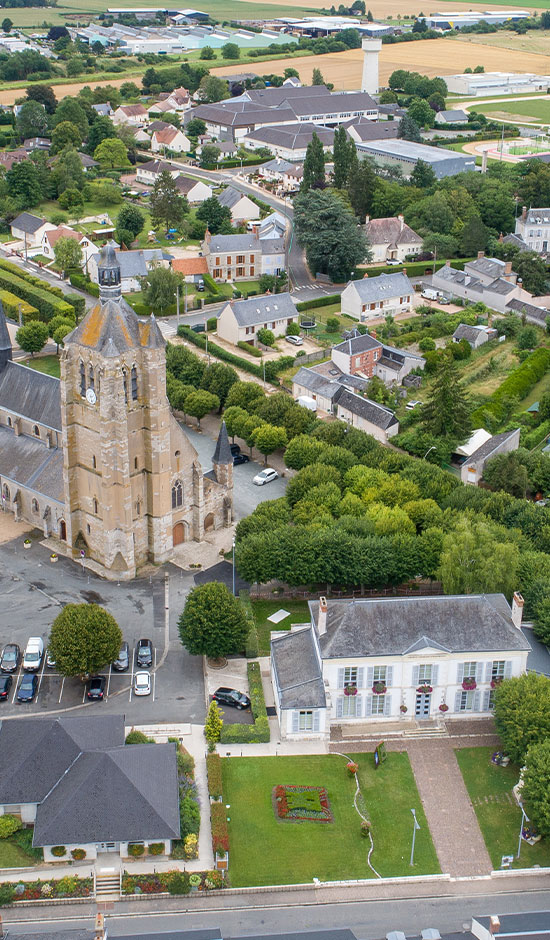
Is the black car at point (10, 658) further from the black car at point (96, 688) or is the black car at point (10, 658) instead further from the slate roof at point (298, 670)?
the slate roof at point (298, 670)

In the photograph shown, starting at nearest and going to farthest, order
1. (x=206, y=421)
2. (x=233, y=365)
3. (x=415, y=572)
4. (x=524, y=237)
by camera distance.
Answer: (x=415, y=572) → (x=206, y=421) → (x=233, y=365) → (x=524, y=237)

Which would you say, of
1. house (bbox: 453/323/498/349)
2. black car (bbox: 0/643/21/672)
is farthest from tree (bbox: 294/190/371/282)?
black car (bbox: 0/643/21/672)

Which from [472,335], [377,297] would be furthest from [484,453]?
[377,297]

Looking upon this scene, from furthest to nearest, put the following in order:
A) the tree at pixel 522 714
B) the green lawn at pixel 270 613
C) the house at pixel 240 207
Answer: the house at pixel 240 207 → the green lawn at pixel 270 613 → the tree at pixel 522 714

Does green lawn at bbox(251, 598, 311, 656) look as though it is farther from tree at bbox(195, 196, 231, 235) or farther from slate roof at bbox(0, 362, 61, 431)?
tree at bbox(195, 196, 231, 235)

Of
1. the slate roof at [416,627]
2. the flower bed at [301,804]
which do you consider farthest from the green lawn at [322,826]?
the slate roof at [416,627]

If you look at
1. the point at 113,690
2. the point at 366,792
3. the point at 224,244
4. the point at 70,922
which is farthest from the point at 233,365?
the point at 70,922

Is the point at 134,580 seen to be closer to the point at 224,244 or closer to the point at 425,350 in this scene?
the point at 425,350

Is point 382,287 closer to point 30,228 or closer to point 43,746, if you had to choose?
point 30,228
